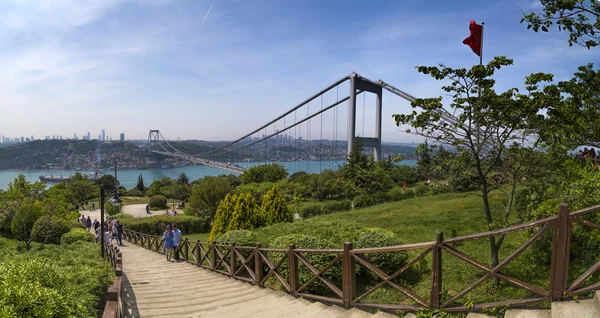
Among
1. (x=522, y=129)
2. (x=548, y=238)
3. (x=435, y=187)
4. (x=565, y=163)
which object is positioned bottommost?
(x=548, y=238)

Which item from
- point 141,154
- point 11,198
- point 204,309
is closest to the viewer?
point 204,309

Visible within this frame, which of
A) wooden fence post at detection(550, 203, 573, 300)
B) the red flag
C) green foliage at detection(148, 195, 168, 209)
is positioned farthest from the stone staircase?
green foliage at detection(148, 195, 168, 209)

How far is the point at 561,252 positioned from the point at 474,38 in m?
4.29

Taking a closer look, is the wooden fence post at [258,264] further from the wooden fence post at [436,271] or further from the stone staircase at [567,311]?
the stone staircase at [567,311]

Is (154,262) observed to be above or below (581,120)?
below

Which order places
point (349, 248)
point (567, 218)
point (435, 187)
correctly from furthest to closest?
point (435, 187) < point (349, 248) < point (567, 218)

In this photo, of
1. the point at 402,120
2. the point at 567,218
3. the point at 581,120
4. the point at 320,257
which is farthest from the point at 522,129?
the point at 320,257

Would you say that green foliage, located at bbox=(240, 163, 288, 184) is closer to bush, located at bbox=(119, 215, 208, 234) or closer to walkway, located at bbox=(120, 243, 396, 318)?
bush, located at bbox=(119, 215, 208, 234)

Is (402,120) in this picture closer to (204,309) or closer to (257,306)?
(257,306)

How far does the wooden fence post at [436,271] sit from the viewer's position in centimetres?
332

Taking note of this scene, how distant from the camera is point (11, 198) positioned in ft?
43.7

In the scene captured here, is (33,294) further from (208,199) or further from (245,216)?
(208,199)

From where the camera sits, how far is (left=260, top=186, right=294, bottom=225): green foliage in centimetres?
1336

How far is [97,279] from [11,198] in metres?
12.1
